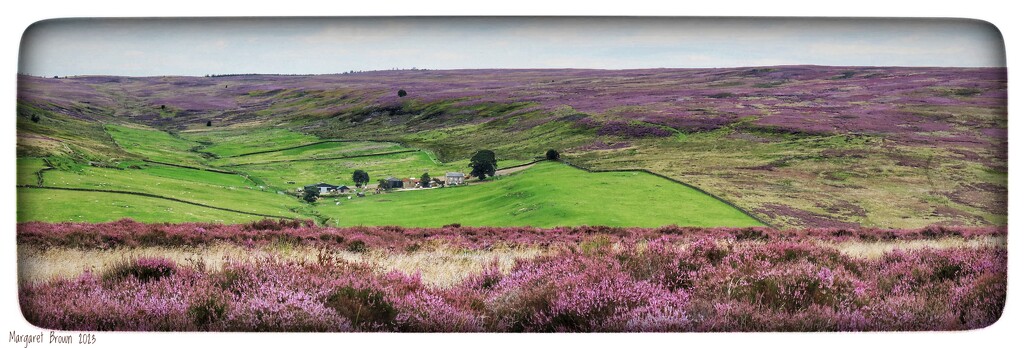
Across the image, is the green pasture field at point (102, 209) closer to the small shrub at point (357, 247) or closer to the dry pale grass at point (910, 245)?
the small shrub at point (357, 247)

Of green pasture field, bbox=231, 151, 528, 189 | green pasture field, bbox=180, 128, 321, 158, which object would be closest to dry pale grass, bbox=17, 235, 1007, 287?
green pasture field, bbox=231, 151, 528, 189

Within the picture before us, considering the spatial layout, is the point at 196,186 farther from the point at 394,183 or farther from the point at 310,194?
the point at 394,183

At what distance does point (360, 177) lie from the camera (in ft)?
38.6

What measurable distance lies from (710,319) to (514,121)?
6083 millimetres

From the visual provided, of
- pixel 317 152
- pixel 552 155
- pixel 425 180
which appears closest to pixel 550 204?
pixel 552 155

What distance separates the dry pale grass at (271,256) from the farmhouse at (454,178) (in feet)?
6.85

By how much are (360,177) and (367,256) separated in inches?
126

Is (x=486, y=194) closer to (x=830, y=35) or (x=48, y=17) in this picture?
(x=830, y=35)

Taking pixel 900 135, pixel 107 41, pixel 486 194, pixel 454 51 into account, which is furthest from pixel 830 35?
pixel 107 41

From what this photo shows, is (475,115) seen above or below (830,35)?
below

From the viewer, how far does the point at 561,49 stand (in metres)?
9.02

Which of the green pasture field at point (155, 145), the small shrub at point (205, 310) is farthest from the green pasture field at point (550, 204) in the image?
the small shrub at point (205, 310)

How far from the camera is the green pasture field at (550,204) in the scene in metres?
10.8

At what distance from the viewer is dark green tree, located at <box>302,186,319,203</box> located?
448 inches
